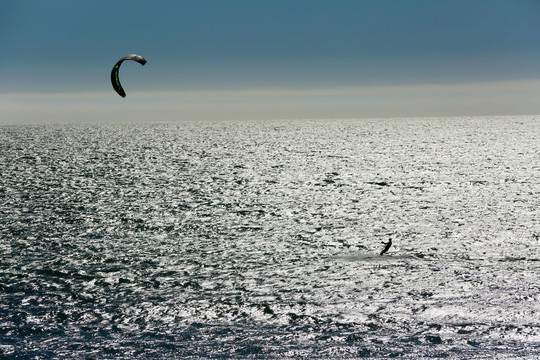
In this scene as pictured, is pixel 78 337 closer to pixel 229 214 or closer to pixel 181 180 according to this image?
pixel 229 214

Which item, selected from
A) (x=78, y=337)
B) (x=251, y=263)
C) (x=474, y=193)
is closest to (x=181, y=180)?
(x=474, y=193)

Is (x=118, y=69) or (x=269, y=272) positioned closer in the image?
(x=269, y=272)

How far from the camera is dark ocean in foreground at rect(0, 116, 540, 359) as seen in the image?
13859mm

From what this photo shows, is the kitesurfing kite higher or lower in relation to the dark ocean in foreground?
higher

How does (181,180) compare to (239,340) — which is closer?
(239,340)

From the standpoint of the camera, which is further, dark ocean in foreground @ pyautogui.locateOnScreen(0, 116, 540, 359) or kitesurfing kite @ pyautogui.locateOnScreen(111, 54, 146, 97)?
kitesurfing kite @ pyautogui.locateOnScreen(111, 54, 146, 97)

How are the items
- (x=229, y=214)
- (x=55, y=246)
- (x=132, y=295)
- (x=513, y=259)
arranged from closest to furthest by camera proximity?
(x=132, y=295)
(x=513, y=259)
(x=55, y=246)
(x=229, y=214)

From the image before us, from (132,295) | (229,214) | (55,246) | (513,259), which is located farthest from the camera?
(229,214)

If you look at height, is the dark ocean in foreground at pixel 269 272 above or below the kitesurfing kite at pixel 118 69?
below

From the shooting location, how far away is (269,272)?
20328 mm

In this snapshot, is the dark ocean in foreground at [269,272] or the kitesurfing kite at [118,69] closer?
the dark ocean in foreground at [269,272]

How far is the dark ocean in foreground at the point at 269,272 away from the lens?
13.9 meters

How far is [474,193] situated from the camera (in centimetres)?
Answer: 3962

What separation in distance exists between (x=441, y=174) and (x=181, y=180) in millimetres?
25388
